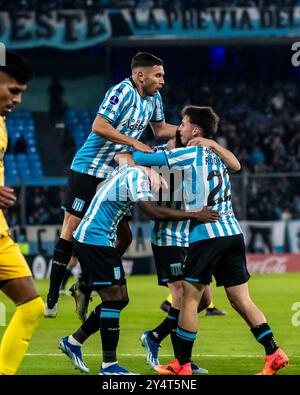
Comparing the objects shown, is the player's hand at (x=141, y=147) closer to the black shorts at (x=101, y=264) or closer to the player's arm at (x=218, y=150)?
the player's arm at (x=218, y=150)

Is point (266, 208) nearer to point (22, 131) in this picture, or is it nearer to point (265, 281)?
point (265, 281)

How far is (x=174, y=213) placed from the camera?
9453 mm

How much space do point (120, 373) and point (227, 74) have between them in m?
30.0

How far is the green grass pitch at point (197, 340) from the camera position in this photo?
1011 cm

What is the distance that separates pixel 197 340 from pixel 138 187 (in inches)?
146

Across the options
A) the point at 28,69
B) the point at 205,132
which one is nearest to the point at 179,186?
the point at 205,132

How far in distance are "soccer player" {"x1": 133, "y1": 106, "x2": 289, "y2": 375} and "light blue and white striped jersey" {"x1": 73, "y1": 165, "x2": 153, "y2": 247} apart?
0.27 metres

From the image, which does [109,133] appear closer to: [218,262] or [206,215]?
[206,215]

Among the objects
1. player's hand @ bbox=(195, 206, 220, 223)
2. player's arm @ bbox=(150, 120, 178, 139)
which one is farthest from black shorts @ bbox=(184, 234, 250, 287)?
player's arm @ bbox=(150, 120, 178, 139)

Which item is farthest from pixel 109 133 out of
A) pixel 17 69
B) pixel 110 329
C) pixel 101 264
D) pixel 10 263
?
pixel 10 263

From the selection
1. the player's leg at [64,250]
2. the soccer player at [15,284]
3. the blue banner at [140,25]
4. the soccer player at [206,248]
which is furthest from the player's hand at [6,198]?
the blue banner at [140,25]

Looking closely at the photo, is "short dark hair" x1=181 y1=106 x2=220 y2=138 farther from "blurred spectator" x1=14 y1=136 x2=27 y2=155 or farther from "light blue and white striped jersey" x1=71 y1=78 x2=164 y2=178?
"blurred spectator" x1=14 y1=136 x2=27 y2=155

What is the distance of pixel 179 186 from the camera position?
9.91 metres

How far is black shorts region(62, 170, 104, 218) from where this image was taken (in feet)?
36.4
